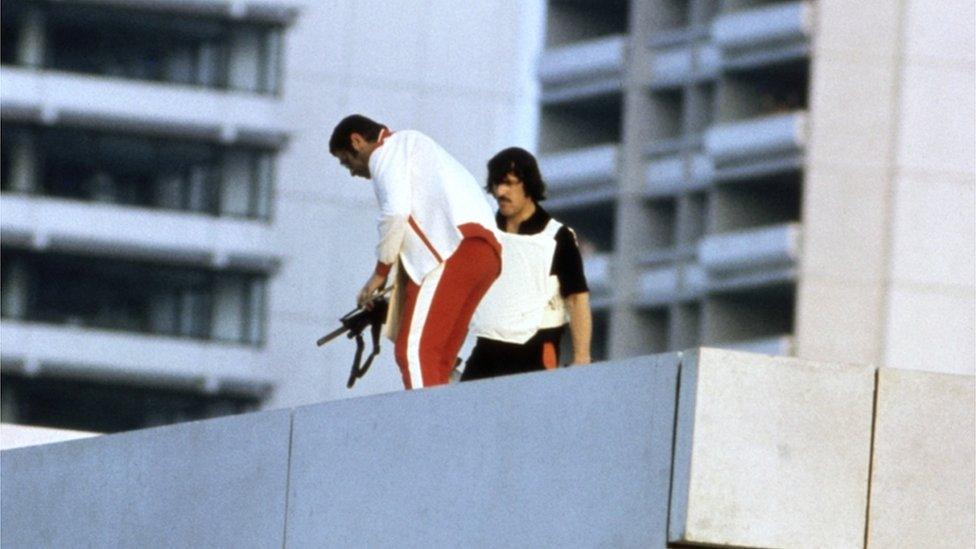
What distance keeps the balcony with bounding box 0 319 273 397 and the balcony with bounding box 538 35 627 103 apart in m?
9.27

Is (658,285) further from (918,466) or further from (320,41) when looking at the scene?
(918,466)

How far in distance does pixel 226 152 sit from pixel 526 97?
4.69 meters

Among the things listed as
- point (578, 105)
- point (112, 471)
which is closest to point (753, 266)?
point (578, 105)

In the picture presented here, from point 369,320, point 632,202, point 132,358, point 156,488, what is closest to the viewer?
point 369,320

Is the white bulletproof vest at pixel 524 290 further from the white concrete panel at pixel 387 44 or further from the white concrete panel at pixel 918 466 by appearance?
the white concrete panel at pixel 387 44

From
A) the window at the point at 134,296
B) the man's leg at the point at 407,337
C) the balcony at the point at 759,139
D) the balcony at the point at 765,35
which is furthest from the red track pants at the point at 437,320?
the balcony at the point at 765,35

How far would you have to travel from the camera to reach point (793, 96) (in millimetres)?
51062

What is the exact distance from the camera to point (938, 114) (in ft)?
160

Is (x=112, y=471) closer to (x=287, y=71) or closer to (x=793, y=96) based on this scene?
(x=287, y=71)

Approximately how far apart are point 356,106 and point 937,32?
8.46 m

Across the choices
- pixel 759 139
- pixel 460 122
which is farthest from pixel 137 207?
pixel 759 139

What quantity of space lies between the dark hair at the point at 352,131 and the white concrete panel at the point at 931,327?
121ft

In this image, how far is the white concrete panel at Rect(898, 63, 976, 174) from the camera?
48562mm

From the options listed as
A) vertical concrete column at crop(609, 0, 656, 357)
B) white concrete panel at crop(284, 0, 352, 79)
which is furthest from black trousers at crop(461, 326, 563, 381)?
vertical concrete column at crop(609, 0, 656, 357)
